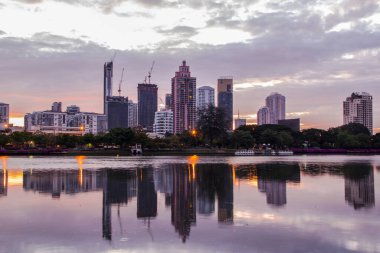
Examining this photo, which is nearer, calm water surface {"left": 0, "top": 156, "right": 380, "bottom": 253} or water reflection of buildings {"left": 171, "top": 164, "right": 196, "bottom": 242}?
calm water surface {"left": 0, "top": 156, "right": 380, "bottom": 253}

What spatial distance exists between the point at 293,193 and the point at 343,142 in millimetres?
148960

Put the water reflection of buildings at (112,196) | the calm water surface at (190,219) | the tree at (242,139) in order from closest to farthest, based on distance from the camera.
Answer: the calm water surface at (190,219) < the water reflection of buildings at (112,196) < the tree at (242,139)

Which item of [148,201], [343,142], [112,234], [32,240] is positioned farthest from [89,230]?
[343,142]

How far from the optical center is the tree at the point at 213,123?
152250 mm

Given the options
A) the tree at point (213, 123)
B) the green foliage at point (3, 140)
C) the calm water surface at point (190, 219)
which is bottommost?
the calm water surface at point (190, 219)

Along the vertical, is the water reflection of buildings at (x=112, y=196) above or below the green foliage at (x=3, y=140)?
below

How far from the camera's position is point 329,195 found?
24344mm

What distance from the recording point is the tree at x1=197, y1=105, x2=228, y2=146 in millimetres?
152250

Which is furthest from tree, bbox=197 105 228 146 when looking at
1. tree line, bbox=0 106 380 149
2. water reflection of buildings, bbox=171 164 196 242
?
water reflection of buildings, bbox=171 164 196 242

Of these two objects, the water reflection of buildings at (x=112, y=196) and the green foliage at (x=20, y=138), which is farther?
the green foliage at (x=20, y=138)

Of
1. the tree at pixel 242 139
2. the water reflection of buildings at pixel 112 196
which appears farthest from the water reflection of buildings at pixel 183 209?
the tree at pixel 242 139

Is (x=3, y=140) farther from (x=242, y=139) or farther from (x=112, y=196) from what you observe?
(x=112, y=196)

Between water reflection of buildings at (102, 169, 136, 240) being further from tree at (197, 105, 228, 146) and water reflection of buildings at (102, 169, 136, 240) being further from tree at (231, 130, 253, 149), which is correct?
→ tree at (231, 130, 253, 149)

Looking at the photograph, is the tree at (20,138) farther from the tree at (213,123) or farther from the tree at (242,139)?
the tree at (242,139)
